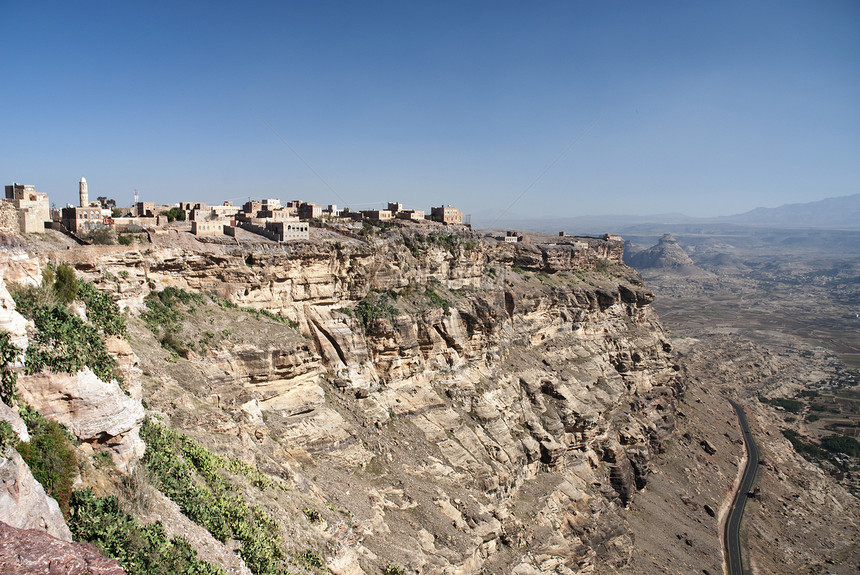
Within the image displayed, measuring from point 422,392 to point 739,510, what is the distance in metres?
35.9

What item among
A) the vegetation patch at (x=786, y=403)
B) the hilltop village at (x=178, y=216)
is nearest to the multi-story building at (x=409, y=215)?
the hilltop village at (x=178, y=216)

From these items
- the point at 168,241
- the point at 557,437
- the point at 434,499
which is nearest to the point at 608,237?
the point at 557,437

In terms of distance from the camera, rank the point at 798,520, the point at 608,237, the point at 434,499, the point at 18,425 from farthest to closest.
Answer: the point at 608,237, the point at 798,520, the point at 434,499, the point at 18,425

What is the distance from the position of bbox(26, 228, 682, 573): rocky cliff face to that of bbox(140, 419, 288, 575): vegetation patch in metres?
2.19

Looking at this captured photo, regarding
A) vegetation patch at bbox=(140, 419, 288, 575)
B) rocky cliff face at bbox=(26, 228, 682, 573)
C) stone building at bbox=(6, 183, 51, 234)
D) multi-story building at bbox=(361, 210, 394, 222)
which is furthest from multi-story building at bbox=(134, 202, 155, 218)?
vegetation patch at bbox=(140, 419, 288, 575)

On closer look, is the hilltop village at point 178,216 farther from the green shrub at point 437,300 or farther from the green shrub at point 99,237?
the green shrub at point 437,300

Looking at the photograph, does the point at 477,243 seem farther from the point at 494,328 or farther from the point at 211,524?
the point at 211,524

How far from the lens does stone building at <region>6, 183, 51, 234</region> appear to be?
1129 inches

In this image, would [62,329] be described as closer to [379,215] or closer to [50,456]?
[50,456]

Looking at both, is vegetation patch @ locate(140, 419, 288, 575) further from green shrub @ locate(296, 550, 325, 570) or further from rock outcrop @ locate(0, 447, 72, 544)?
rock outcrop @ locate(0, 447, 72, 544)

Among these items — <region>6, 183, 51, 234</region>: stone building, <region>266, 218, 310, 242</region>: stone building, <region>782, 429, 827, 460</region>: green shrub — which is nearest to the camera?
<region>6, 183, 51, 234</region>: stone building

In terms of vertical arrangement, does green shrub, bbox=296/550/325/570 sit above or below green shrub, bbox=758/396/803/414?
above

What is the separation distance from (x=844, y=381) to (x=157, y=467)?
129m

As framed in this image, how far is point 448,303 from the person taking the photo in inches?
1951
